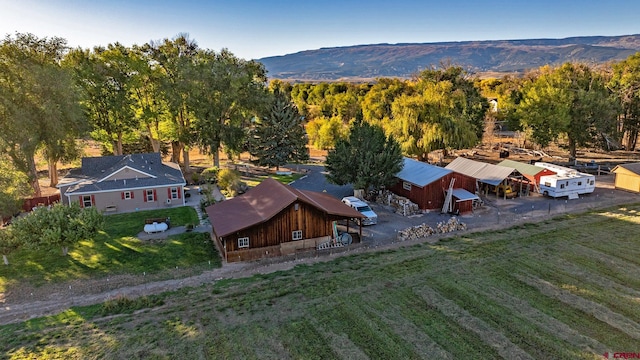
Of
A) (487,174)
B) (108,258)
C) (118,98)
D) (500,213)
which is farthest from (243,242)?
(118,98)

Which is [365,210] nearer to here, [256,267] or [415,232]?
[415,232]

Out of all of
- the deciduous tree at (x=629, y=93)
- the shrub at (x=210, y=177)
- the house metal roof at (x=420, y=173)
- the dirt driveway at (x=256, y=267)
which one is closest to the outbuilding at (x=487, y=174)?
the dirt driveway at (x=256, y=267)

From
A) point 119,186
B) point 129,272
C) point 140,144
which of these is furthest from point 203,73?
point 129,272

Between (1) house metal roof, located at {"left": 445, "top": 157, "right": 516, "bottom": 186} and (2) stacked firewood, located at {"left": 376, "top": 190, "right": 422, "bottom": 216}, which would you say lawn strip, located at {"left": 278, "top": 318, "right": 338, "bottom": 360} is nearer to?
(2) stacked firewood, located at {"left": 376, "top": 190, "right": 422, "bottom": 216}

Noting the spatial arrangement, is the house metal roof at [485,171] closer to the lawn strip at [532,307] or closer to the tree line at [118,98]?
the lawn strip at [532,307]

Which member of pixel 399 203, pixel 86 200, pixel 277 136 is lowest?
pixel 399 203

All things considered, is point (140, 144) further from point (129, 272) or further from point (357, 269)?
point (357, 269)

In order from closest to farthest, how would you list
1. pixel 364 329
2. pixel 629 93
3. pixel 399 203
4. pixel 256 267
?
1. pixel 364 329
2. pixel 256 267
3. pixel 399 203
4. pixel 629 93
